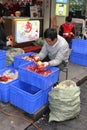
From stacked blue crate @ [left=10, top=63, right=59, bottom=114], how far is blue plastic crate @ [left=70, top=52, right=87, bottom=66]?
10.8ft

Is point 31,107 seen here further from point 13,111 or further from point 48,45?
point 48,45

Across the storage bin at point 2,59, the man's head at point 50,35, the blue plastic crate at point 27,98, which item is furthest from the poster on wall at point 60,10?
the blue plastic crate at point 27,98

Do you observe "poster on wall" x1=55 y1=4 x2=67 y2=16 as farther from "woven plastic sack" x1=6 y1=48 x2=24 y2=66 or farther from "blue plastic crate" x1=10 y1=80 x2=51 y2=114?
"blue plastic crate" x1=10 y1=80 x2=51 y2=114

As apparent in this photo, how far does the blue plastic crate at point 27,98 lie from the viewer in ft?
13.7

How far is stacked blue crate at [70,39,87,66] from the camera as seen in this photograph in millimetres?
7543

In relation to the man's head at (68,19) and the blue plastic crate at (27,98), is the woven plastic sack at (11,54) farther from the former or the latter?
the man's head at (68,19)

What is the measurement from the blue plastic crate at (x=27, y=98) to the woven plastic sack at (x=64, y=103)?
239mm

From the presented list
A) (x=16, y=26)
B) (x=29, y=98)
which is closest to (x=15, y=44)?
(x=16, y=26)

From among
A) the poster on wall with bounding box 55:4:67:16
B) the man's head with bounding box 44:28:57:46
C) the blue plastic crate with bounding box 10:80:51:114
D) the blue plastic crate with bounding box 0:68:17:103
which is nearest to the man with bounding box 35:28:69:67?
the man's head with bounding box 44:28:57:46

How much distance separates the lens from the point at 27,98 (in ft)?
13.7

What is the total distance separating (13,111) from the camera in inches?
174

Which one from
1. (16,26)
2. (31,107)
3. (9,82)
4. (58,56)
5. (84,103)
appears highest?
(16,26)

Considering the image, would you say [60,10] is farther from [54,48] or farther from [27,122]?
[27,122]

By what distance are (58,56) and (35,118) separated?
1452 mm
